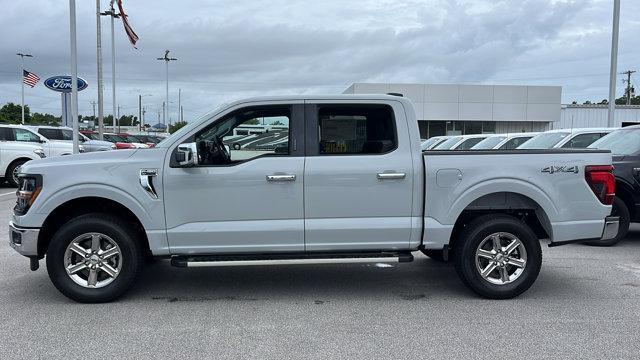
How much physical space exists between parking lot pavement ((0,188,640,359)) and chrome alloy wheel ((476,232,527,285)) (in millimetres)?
261

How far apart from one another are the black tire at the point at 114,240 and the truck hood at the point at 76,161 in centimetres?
51

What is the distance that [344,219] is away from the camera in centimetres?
539

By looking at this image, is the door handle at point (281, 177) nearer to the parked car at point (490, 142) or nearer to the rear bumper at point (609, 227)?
the rear bumper at point (609, 227)

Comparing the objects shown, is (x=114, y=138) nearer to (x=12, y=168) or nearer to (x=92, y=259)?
(x=12, y=168)

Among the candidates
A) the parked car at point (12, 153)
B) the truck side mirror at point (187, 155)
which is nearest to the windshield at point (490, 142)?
the truck side mirror at point (187, 155)

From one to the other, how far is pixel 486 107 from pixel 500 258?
4125cm

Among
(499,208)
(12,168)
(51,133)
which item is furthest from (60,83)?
(499,208)

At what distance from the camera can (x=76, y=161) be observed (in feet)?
17.5

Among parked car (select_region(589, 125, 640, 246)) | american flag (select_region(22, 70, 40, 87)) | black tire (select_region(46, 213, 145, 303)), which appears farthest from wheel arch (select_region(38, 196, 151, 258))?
american flag (select_region(22, 70, 40, 87))

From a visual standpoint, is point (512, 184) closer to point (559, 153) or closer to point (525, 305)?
point (559, 153)

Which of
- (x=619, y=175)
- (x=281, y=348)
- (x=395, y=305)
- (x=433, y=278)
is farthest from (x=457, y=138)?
(x=281, y=348)

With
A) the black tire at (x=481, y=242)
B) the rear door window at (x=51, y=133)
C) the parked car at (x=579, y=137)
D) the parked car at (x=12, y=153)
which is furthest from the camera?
the rear door window at (x=51, y=133)

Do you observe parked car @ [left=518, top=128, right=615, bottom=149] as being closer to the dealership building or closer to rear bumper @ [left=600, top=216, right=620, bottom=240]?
rear bumper @ [left=600, top=216, right=620, bottom=240]

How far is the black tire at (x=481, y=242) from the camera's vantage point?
5547 millimetres
